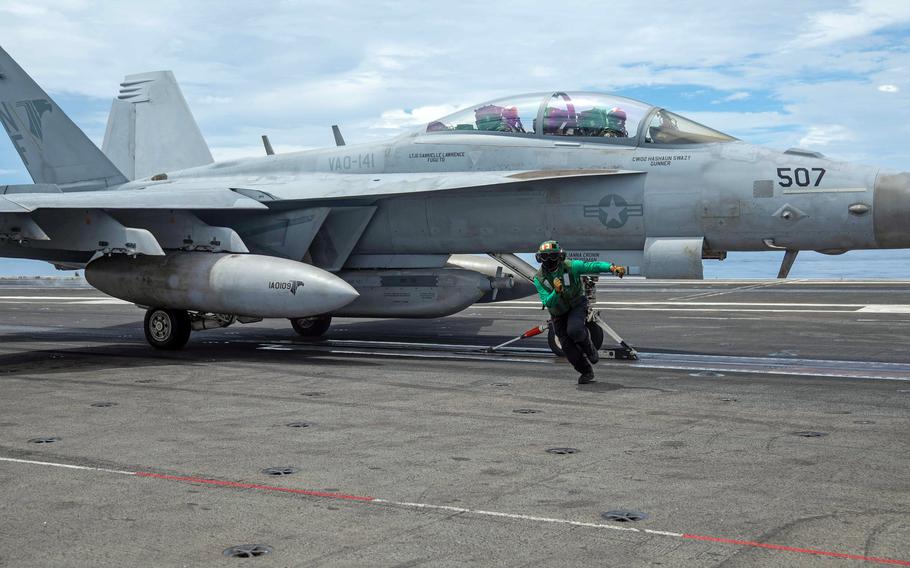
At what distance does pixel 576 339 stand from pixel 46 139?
11.7 meters

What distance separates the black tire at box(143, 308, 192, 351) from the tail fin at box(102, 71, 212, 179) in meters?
6.90

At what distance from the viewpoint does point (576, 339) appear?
34.7 feet

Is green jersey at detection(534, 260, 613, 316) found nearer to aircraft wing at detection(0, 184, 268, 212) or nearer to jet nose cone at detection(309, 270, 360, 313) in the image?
jet nose cone at detection(309, 270, 360, 313)

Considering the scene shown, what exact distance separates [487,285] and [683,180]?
3.33 m

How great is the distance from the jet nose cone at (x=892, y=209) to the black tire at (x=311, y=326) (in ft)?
29.4

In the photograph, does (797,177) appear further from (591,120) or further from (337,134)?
(337,134)

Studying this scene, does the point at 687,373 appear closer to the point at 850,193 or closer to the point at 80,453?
the point at 850,193

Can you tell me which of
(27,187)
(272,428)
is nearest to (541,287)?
(272,428)

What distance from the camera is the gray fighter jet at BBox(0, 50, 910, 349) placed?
12.4 meters

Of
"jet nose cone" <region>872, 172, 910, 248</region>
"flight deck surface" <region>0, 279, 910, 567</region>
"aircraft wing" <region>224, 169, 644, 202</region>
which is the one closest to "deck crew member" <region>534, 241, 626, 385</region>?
"flight deck surface" <region>0, 279, 910, 567</region>

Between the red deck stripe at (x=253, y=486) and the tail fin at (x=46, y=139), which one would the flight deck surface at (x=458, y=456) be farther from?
the tail fin at (x=46, y=139)

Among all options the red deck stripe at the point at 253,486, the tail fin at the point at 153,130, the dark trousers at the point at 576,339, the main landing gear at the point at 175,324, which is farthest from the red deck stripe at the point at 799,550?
the tail fin at the point at 153,130

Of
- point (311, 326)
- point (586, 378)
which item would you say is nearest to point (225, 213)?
point (311, 326)

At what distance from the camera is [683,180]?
42.0 ft
